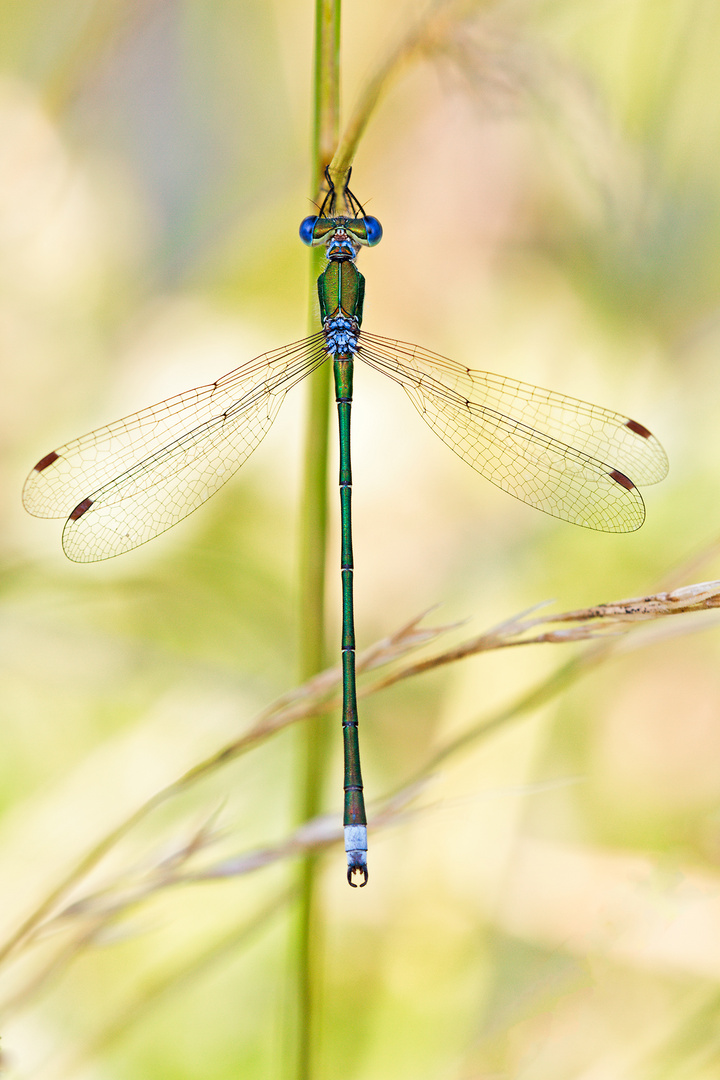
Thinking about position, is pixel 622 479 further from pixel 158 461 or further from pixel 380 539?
pixel 158 461

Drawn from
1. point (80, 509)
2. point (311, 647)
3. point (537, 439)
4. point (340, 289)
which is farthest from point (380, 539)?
point (311, 647)

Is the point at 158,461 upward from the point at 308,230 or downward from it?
downward

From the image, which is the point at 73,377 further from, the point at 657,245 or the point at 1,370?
the point at 657,245

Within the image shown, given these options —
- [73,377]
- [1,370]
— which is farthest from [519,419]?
[1,370]

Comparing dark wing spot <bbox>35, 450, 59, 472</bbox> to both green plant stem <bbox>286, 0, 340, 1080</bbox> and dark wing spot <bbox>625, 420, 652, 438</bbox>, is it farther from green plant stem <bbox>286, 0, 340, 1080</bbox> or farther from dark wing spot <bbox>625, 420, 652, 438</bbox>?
dark wing spot <bbox>625, 420, 652, 438</bbox>

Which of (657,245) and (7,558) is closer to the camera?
(7,558)

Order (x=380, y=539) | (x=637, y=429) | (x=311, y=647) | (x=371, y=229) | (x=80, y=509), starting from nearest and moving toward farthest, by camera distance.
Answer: (x=311, y=647)
(x=80, y=509)
(x=637, y=429)
(x=371, y=229)
(x=380, y=539)

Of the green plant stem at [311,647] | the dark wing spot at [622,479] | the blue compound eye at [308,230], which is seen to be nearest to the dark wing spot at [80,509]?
the green plant stem at [311,647]
